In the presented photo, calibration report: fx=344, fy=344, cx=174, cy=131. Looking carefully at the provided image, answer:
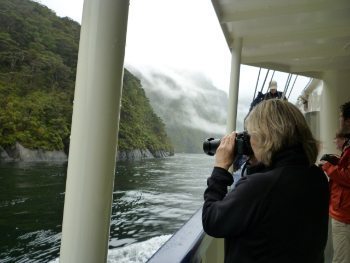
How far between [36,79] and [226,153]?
94.2 ft

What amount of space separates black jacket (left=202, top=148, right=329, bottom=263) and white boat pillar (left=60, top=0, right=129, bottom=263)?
0.23 meters

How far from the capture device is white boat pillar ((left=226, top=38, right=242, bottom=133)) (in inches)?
110

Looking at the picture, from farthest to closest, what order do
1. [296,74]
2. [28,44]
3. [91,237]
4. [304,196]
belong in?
[28,44]
[296,74]
[304,196]
[91,237]

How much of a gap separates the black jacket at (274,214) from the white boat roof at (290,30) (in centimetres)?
181

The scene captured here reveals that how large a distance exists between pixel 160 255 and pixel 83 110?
620 mm

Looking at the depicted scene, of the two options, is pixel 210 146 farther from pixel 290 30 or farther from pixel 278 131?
pixel 290 30

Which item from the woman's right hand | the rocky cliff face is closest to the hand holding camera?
the woman's right hand

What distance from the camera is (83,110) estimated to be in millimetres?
560

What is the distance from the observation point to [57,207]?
790 inches

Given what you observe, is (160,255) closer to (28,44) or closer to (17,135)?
(17,135)

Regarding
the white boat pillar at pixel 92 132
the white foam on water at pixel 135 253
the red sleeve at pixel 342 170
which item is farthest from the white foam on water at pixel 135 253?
the white boat pillar at pixel 92 132

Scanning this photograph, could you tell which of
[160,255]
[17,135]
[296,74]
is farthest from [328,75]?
[17,135]

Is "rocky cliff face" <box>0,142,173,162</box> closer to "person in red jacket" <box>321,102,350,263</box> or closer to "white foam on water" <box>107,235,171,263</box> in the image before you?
"white foam on water" <box>107,235,171,263</box>

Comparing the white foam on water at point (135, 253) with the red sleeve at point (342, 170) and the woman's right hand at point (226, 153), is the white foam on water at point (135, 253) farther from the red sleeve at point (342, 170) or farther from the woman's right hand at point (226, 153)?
the woman's right hand at point (226, 153)
